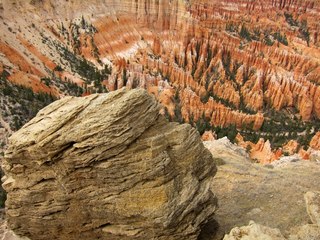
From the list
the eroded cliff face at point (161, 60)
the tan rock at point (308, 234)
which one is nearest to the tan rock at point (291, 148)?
the eroded cliff face at point (161, 60)

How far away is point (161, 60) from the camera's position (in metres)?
76.8

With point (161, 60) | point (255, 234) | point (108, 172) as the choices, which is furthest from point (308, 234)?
point (161, 60)

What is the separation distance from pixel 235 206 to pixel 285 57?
8125cm

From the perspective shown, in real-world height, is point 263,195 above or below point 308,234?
below

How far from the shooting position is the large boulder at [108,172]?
38.4 feet

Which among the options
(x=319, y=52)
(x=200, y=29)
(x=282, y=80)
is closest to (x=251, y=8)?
(x=319, y=52)

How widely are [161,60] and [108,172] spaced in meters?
66.7

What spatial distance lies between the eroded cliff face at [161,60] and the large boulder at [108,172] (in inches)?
1489

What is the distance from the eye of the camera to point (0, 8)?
211ft

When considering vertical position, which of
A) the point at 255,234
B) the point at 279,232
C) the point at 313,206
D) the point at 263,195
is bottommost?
the point at 263,195

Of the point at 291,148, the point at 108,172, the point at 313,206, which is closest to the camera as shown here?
the point at 108,172

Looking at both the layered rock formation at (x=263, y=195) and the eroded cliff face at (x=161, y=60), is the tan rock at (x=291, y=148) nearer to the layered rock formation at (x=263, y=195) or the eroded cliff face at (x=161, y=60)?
the eroded cliff face at (x=161, y=60)

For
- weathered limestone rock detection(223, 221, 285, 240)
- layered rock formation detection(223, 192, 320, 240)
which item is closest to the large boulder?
weathered limestone rock detection(223, 221, 285, 240)

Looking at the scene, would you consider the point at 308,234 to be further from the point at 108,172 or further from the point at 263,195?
the point at 108,172
